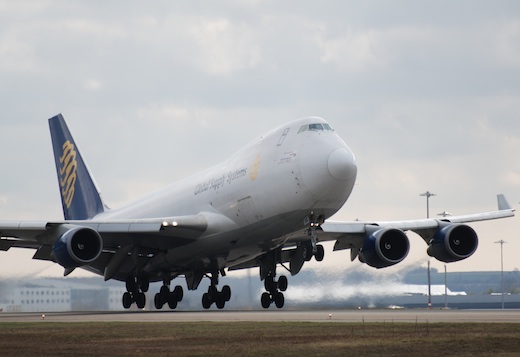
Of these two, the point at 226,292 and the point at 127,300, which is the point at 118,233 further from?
the point at 226,292

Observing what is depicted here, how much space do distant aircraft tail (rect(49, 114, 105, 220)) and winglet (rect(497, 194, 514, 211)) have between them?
21197 millimetres

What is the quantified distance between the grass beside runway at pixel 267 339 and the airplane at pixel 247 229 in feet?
27.1

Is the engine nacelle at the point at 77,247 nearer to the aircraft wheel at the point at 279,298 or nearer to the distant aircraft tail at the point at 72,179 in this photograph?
the aircraft wheel at the point at 279,298

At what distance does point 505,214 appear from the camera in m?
48.1

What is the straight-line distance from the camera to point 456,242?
46.9m

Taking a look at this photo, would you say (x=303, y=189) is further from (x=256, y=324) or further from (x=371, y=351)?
(x=371, y=351)

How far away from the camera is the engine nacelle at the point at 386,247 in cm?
4578

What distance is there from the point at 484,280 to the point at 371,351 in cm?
6459

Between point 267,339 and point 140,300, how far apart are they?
942 inches

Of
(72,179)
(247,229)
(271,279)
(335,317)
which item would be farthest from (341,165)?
(72,179)

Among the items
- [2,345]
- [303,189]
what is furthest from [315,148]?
[2,345]

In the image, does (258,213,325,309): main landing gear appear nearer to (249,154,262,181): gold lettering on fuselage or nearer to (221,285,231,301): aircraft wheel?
(221,285,231,301): aircraft wheel

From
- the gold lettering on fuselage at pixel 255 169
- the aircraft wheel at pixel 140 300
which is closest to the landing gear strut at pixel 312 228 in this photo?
the gold lettering on fuselage at pixel 255 169

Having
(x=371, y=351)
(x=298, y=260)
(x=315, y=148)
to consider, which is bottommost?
(x=371, y=351)
